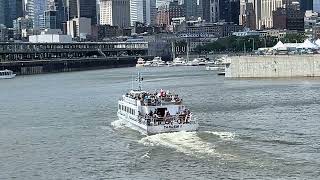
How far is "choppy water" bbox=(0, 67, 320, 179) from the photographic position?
41625mm

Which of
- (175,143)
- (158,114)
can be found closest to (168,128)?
(158,114)

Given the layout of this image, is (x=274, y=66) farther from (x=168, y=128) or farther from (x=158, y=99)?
(x=168, y=128)

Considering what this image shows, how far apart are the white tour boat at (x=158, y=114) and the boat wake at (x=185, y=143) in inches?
32.5

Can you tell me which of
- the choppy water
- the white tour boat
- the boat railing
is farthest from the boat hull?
the choppy water

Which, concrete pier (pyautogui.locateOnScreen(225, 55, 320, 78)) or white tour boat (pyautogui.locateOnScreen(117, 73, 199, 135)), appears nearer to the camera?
white tour boat (pyautogui.locateOnScreen(117, 73, 199, 135))

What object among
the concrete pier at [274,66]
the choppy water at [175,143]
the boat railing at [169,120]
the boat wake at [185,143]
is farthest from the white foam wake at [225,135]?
the concrete pier at [274,66]

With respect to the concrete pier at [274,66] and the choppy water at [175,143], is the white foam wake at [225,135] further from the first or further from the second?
the concrete pier at [274,66]

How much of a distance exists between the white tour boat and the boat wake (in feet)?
2.71

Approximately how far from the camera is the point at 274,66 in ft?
387

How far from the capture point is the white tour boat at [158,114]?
175 feet

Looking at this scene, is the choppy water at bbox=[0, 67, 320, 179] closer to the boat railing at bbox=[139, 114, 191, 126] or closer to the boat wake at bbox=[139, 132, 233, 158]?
the boat wake at bbox=[139, 132, 233, 158]

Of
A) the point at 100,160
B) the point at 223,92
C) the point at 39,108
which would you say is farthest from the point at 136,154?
the point at 223,92

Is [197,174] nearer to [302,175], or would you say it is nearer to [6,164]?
[302,175]

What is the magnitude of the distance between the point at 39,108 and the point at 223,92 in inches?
972
